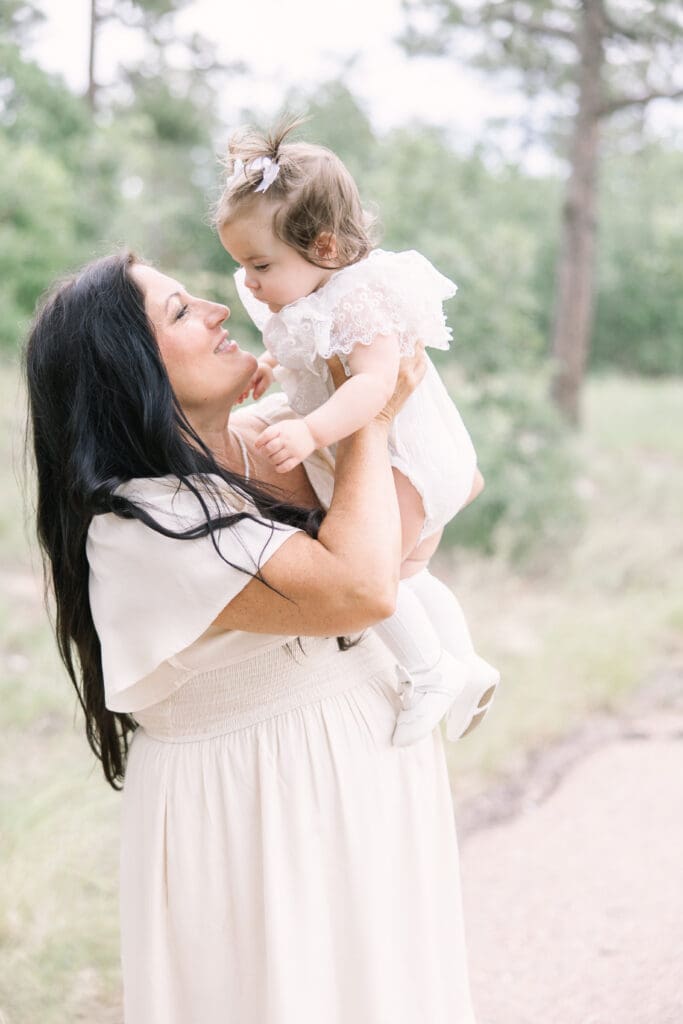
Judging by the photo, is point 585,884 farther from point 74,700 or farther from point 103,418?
point 103,418

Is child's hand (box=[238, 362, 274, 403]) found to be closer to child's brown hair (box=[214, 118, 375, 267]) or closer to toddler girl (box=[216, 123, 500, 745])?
toddler girl (box=[216, 123, 500, 745])

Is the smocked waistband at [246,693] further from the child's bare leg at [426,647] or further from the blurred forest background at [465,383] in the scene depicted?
the blurred forest background at [465,383]

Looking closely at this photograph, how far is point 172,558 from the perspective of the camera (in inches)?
59.3

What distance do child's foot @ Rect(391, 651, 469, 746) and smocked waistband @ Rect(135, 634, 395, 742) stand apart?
13cm

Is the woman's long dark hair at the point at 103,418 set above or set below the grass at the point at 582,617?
above

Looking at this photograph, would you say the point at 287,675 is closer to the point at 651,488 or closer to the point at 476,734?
the point at 476,734

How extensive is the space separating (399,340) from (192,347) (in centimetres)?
36

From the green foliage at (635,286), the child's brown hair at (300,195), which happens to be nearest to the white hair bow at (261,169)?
the child's brown hair at (300,195)

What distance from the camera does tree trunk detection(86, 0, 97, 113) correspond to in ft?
40.3

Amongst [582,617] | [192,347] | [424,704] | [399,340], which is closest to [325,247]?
[399,340]

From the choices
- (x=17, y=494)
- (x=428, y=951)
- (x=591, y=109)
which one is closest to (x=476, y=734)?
(x=428, y=951)

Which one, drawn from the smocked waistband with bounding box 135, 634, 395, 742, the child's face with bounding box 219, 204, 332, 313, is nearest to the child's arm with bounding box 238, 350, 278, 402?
the child's face with bounding box 219, 204, 332, 313

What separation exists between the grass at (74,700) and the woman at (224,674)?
739mm

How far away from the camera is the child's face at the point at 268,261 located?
1.82 metres
